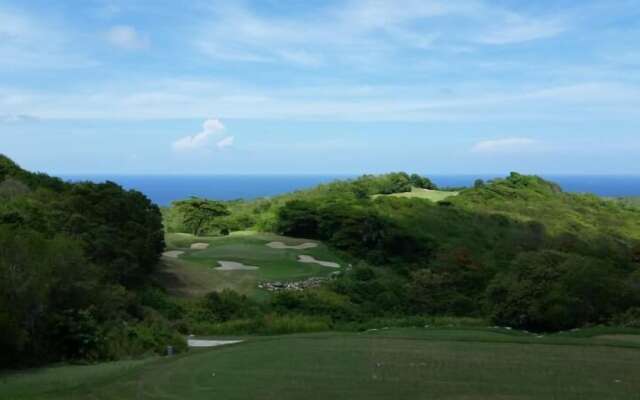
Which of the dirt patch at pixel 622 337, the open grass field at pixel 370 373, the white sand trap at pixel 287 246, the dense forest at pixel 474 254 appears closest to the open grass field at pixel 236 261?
the white sand trap at pixel 287 246

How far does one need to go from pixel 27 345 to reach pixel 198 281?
1784cm

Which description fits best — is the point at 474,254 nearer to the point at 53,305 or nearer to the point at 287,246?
the point at 287,246

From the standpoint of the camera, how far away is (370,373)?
11.6m

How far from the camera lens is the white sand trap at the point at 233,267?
118ft

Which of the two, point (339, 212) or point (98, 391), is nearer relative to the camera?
point (98, 391)

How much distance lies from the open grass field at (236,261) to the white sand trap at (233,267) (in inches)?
14.6

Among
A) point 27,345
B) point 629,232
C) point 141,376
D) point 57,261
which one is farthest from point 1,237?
point 629,232

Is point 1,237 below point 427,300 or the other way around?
the other way around

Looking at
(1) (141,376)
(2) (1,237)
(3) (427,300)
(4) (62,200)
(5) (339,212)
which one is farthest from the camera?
(5) (339,212)

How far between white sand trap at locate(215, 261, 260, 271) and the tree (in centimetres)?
3565

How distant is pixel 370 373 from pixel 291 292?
18.1 meters

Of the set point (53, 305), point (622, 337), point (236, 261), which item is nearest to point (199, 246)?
point (236, 261)

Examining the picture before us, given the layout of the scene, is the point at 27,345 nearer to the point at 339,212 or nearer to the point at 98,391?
the point at 98,391

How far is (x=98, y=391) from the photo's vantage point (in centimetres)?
1093
